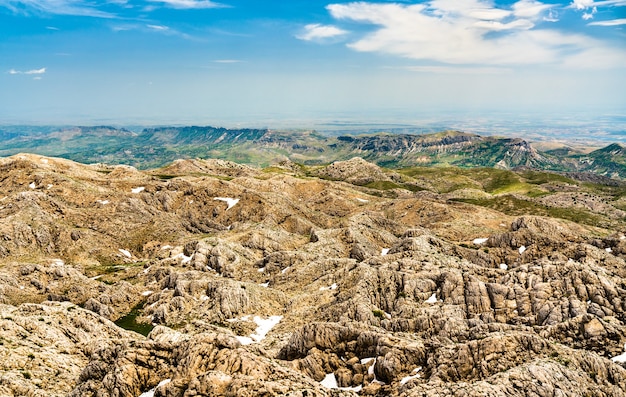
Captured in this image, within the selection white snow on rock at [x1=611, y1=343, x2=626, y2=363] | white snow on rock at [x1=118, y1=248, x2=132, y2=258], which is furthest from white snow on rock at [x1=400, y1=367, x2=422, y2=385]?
white snow on rock at [x1=118, y1=248, x2=132, y2=258]

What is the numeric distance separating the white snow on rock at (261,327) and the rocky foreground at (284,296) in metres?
0.46

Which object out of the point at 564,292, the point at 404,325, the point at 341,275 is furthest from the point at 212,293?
the point at 564,292

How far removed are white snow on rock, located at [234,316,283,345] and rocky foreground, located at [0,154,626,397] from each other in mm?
459

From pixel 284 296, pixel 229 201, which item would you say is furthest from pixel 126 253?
pixel 284 296

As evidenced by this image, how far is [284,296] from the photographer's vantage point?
276 ft

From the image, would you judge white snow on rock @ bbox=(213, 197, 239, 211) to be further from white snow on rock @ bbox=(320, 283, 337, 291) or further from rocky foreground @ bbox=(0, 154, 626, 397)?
white snow on rock @ bbox=(320, 283, 337, 291)

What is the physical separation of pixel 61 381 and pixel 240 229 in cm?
8450

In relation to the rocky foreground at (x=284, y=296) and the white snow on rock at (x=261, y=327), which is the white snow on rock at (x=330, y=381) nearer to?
the rocky foreground at (x=284, y=296)

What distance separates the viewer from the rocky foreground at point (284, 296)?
113 feet

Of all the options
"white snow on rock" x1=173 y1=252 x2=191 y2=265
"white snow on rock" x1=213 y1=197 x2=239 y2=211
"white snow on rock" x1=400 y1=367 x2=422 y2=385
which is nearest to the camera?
"white snow on rock" x1=400 y1=367 x2=422 y2=385

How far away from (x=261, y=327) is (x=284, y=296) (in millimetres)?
10544

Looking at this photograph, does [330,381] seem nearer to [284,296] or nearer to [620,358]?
[620,358]

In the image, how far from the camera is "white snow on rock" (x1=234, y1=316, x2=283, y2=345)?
231ft

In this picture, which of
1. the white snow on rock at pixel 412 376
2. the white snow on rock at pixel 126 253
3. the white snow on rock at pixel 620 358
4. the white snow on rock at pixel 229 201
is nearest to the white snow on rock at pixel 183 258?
the white snow on rock at pixel 126 253
